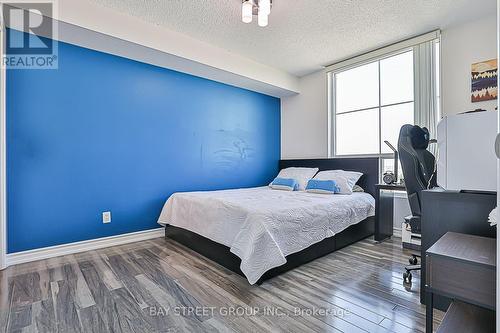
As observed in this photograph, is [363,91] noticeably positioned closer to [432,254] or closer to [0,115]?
[432,254]

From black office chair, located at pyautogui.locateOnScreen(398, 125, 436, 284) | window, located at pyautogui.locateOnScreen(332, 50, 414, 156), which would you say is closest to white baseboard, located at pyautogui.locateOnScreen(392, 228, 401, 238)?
window, located at pyautogui.locateOnScreen(332, 50, 414, 156)

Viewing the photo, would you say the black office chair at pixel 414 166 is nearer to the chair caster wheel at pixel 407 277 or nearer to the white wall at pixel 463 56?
the chair caster wheel at pixel 407 277

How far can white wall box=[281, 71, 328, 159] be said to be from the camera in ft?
13.7

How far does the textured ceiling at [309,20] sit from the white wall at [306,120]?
33.4 inches

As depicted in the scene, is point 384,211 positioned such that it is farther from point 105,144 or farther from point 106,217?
point 105,144

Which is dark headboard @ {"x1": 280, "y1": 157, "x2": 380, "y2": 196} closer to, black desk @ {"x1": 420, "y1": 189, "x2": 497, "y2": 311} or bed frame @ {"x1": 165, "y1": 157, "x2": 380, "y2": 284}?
bed frame @ {"x1": 165, "y1": 157, "x2": 380, "y2": 284}

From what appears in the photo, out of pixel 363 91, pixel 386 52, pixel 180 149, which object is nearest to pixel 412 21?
pixel 386 52

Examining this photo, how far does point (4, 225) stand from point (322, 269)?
116 inches

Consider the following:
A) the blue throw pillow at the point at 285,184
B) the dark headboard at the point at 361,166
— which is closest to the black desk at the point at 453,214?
the dark headboard at the point at 361,166

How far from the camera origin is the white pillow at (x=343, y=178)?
3324 millimetres

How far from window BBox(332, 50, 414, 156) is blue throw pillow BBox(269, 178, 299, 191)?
3.05 ft

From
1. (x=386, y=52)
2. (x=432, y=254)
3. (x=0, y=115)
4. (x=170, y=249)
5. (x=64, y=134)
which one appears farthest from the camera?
(x=386, y=52)

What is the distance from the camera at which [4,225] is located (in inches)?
88.4

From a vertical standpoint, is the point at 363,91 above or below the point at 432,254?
above
